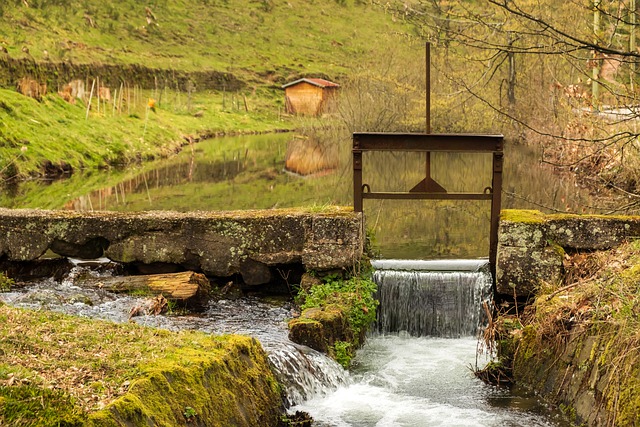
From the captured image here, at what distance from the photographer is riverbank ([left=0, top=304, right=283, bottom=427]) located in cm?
527

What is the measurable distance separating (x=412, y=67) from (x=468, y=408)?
37399 mm

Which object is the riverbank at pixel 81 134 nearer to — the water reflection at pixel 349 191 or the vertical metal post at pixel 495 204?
the water reflection at pixel 349 191

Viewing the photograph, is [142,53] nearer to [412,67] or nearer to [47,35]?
[47,35]

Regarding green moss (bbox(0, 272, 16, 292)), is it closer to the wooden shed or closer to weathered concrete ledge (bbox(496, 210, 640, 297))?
weathered concrete ledge (bbox(496, 210, 640, 297))

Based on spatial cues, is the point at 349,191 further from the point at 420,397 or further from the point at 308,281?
the point at 420,397

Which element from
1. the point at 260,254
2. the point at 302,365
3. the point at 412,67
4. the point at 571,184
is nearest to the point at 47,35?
the point at 412,67

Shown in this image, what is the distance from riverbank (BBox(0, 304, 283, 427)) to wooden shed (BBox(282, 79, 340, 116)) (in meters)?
59.1

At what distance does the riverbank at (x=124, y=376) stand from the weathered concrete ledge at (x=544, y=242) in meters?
4.59

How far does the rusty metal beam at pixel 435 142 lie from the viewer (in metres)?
12.2

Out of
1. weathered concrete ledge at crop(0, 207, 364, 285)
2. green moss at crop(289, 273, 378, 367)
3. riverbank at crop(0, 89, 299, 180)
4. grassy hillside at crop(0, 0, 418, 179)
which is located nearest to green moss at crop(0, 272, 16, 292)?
weathered concrete ledge at crop(0, 207, 364, 285)

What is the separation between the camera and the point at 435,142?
484 inches

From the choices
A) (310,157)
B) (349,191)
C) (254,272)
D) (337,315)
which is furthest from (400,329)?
(310,157)

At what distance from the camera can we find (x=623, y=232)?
38.3 ft

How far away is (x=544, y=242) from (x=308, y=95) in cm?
5874
